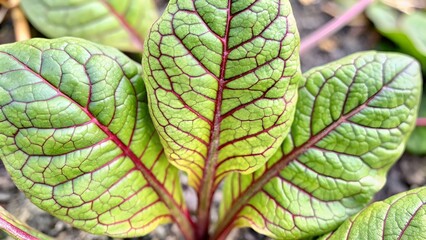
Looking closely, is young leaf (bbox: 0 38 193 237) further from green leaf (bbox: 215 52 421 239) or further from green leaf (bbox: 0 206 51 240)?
green leaf (bbox: 215 52 421 239)

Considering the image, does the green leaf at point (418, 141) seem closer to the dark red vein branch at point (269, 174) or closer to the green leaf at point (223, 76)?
the dark red vein branch at point (269, 174)

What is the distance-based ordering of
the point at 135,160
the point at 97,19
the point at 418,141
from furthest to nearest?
the point at 418,141, the point at 97,19, the point at 135,160

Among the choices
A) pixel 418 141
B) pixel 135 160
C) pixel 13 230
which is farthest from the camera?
pixel 418 141

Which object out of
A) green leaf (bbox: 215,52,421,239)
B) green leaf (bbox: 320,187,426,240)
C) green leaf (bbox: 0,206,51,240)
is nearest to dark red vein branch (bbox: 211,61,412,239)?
green leaf (bbox: 215,52,421,239)

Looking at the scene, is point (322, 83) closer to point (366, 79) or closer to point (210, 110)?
point (366, 79)

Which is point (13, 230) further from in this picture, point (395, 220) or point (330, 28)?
point (330, 28)

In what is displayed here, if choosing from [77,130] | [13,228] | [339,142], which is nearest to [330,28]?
[339,142]

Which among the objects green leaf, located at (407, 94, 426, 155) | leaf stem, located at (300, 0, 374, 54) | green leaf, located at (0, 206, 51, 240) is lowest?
green leaf, located at (407, 94, 426, 155)
